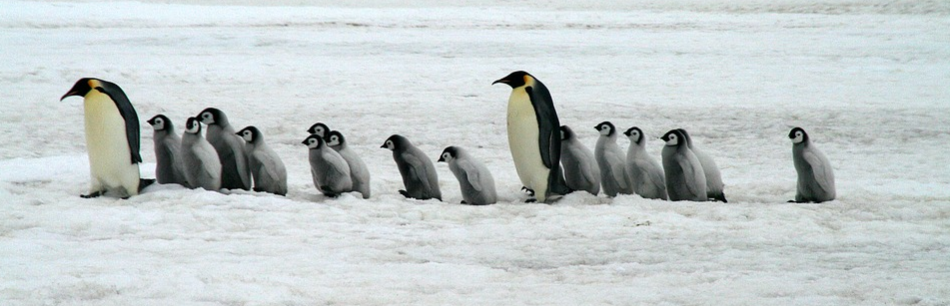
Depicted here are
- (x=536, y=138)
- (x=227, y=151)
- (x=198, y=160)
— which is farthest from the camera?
(x=536, y=138)

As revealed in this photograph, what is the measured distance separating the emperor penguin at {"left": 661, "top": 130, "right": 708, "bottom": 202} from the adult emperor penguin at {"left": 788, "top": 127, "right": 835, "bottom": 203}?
2.24 feet

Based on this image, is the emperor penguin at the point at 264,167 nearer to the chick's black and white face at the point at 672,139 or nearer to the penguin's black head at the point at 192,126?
the penguin's black head at the point at 192,126

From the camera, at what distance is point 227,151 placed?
6105 millimetres

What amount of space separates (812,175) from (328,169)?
3.24 m

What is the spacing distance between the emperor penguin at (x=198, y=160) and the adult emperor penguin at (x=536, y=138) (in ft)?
6.65

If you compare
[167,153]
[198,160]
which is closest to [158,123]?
[167,153]

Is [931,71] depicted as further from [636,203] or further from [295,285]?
[295,285]

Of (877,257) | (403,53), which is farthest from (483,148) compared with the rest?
(403,53)

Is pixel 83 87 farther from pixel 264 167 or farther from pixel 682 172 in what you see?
pixel 682 172

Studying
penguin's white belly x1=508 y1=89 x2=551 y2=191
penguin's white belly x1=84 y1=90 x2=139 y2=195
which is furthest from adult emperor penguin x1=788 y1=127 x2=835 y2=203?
penguin's white belly x1=84 y1=90 x2=139 y2=195

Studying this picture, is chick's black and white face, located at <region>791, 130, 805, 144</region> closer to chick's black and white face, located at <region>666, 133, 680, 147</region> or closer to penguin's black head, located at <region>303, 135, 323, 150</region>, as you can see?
chick's black and white face, located at <region>666, 133, 680, 147</region>

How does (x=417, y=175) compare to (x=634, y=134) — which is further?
(x=634, y=134)

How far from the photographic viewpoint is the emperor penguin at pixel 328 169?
6.00m

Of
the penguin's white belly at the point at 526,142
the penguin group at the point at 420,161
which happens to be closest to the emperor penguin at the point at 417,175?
the penguin group at the point at 420,161
